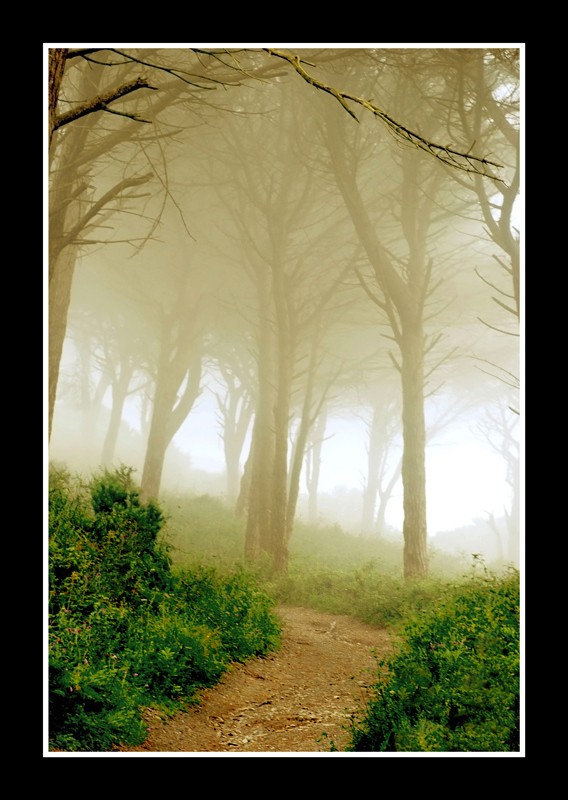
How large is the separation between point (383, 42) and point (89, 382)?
20.6 meters

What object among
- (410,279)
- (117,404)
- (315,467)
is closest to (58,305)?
(410,279)

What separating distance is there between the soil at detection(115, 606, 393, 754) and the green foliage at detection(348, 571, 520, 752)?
0.93ft

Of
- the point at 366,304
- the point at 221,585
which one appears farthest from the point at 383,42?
the point at 366,304

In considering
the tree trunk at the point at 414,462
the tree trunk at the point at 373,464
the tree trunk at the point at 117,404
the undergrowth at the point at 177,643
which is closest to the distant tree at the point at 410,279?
the tree trunk at the point at 414,462

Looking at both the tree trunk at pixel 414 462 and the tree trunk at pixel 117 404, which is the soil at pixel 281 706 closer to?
the tree trunk at pixel 414 462

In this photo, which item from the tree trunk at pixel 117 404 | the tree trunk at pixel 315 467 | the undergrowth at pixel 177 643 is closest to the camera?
the undergrowth at pixel 177 643

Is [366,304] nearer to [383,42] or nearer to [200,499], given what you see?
[200,499]

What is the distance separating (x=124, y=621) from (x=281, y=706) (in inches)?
57.7

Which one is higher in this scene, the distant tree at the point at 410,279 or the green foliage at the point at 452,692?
the distant tree at the point at 410,279

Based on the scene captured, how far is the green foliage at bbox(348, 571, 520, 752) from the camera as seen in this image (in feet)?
10.9

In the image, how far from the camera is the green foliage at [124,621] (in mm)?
3512

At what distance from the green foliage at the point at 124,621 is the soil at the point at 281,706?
0.15 meters

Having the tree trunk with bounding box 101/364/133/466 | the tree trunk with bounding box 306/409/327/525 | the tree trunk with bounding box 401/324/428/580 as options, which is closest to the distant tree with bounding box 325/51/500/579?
the tree trunk with bounding box 401/324/428/580

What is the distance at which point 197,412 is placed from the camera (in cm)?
1827
